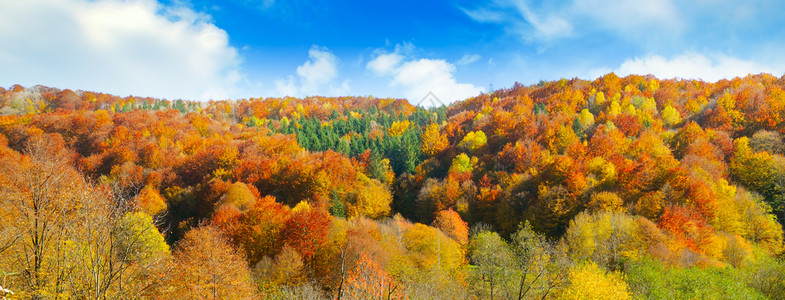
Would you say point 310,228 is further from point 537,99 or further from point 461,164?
point 537,99

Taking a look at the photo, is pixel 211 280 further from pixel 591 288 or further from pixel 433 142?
pixel 433 142

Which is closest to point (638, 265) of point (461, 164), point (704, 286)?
point (704, 286)

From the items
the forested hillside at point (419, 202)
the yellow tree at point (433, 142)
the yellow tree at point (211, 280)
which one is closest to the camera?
the forested hillside at point (419, 202)

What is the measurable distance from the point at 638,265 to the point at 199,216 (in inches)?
2599

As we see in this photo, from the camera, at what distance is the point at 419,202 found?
240 feet

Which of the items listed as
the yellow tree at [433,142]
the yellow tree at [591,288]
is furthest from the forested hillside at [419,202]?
the yellow tree at [433,142]

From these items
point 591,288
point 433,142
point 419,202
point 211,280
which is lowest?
point 419,202

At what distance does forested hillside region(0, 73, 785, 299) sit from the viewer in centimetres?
1305

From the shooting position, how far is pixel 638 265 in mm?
33750

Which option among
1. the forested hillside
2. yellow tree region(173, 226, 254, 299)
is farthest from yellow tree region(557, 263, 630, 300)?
yellow tree region(173, 226, 254, 299)

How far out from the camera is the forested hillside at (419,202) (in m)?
13.0

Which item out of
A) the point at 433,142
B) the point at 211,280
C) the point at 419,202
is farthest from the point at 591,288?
the point at 433,142

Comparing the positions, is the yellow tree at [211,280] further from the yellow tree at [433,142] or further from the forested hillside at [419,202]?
the yellow tree at [433,142]

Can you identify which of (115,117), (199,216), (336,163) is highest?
(115,117)
